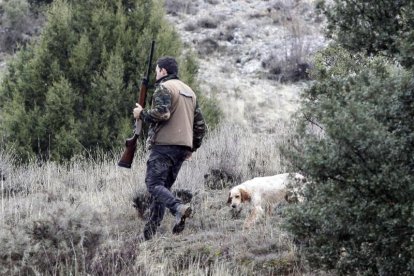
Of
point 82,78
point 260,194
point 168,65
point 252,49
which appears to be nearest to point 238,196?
point 260,194

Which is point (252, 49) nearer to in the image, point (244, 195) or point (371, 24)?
point (244, 195)

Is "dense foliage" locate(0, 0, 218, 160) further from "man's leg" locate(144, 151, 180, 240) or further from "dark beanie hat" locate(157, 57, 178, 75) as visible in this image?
"man's leg" locate(144, 151, 180, 240)

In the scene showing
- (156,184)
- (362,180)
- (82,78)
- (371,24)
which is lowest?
(82,78)

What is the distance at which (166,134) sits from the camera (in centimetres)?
694

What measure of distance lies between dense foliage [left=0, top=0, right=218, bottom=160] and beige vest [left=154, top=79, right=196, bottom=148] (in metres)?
5.01

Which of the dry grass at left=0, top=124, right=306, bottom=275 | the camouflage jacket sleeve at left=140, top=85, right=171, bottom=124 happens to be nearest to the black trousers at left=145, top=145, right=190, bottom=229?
the dry grass at left=0, top=124, right=306, bottom=275

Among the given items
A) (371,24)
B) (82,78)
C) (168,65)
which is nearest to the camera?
(371,24)

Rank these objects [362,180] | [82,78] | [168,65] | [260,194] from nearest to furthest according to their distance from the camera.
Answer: [362,180], [168,65], [260,194], [82,78]

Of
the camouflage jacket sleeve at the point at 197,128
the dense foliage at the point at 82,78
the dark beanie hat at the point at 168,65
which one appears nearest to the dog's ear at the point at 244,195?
the camouflage jacket sleeve at the point at 197,128

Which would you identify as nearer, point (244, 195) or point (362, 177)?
point (362, 177)

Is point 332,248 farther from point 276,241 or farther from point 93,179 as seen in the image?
point 93,179

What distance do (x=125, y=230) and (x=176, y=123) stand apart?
1290 mm

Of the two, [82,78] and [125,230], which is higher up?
[125,230]

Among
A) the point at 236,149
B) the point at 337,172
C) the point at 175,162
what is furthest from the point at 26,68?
the point at 337,172
